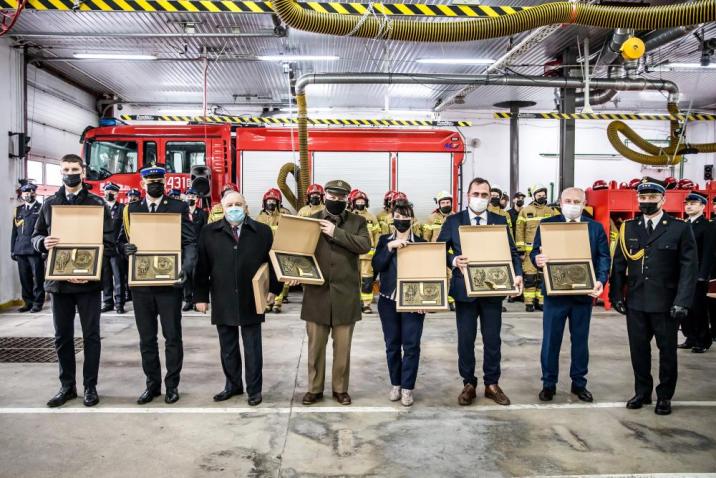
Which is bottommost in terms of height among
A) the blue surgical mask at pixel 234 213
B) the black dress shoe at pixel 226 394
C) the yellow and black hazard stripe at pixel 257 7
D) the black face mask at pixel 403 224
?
the black dress shoe at pixel 226 394

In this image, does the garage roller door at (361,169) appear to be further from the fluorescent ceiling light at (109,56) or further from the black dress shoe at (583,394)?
the black dress shoe at (583,394)

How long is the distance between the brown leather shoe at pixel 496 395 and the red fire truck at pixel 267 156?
5927 millimetres

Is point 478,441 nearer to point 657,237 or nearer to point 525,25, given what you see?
point 657,237

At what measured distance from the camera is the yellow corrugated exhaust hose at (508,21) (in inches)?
209

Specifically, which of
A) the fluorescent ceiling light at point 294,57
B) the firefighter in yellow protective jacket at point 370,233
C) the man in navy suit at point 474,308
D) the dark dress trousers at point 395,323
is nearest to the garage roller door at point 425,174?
the firefighter in yellow protective jacket at point 370,233

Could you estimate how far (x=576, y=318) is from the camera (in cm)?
436

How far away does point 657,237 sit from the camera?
416 centimetres

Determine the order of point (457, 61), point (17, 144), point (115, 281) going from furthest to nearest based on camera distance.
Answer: point (457, 61)
point (17, 144)
point (115, 281)

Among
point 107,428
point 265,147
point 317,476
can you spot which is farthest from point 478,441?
point 265,147

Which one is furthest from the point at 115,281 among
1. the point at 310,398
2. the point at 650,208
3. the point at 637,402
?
the point at 650,208

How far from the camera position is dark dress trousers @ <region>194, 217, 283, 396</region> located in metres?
4.25

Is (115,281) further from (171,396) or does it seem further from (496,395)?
(496,395)

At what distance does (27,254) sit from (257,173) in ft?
13.3

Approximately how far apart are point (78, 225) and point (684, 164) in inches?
763
